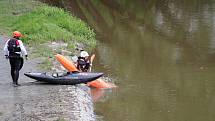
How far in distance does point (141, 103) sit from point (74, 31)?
11.5 meters

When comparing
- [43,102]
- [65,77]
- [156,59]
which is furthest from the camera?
[156,59]

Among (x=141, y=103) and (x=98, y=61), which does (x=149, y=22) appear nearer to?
(x=98, y=61)

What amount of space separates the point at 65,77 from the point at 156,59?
23.0 ft

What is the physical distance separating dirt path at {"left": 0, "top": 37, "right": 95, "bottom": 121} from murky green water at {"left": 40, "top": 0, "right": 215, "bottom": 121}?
654 millimetres

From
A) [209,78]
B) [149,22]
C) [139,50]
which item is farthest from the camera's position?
[149,22]

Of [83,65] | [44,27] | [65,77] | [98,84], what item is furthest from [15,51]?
[44,27]

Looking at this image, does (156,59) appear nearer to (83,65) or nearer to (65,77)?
(83,65)

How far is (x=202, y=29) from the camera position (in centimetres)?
3117

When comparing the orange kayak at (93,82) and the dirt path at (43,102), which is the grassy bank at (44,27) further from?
the dirt path at (43,102)

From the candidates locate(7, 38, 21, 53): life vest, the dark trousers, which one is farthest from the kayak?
locate(7, 38, 21, 53): life vest

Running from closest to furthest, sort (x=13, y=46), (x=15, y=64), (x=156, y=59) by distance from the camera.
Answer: (x=13, y=46) → (x=15, y=64) → (x=156, y=59)

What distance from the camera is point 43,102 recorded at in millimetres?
15242

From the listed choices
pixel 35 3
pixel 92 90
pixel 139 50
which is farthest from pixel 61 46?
pixel 35 3

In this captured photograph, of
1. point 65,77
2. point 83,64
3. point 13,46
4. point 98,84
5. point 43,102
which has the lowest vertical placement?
point 43,102
